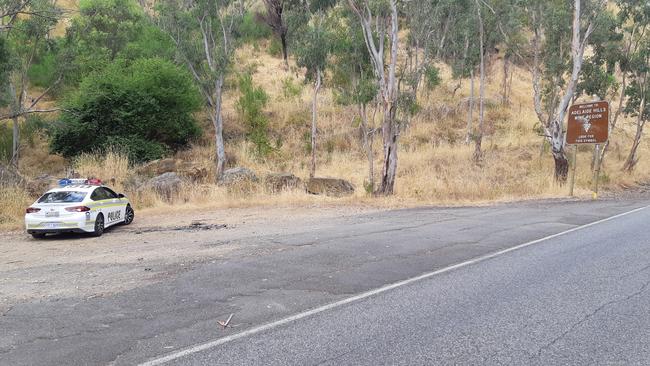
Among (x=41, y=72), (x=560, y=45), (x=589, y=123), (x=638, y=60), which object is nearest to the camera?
(x=589, y=123)

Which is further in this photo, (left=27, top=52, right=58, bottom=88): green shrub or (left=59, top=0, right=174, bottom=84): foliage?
(left=27, top=52, right=58, bottom=88): green shrub

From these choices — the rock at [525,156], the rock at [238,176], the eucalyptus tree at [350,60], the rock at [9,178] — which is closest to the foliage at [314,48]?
the eucalyptus tree at [350,60]

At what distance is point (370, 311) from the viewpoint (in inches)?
242

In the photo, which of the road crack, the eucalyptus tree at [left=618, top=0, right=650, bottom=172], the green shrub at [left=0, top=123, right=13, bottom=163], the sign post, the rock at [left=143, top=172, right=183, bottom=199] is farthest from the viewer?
the green shrub at [left=0, top=123, right=13, bottom=163]

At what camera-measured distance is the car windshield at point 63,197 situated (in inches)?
541

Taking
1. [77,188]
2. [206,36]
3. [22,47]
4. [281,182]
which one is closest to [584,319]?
[77,188]

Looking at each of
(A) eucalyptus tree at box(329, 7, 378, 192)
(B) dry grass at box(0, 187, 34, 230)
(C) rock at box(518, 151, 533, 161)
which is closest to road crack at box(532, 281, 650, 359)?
(B) dry grass at box(0, 187, 34, 230)

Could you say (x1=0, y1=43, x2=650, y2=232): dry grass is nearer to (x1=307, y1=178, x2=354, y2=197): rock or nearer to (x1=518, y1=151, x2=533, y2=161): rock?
(x1=518, y1=151, x2=533, y2=161): rock

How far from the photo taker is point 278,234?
12.4 meters

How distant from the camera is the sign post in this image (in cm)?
2228

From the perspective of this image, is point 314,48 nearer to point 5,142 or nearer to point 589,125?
point 589,125

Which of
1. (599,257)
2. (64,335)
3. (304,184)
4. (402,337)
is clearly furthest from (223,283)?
(304,184)

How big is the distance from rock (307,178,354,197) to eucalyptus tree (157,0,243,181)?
594cm

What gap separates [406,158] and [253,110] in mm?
11646
